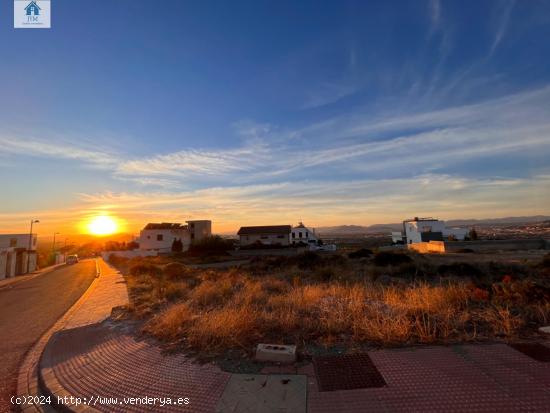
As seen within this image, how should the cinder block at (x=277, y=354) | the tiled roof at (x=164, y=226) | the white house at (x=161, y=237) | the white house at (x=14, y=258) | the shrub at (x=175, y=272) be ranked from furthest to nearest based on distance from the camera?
the tiled roof at (x=164, y=226) < the white house at (x=161, y=237) < the white house at (x=14, y=258) < the shrub at (x=175, y=272) < the cinder block at (x=277, y=354)

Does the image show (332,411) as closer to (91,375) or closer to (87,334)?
(91,375)

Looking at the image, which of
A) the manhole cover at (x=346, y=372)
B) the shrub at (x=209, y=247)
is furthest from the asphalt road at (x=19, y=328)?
the shrub at (x=209, y=247)

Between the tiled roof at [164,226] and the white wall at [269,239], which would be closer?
the white wall at [269,239]

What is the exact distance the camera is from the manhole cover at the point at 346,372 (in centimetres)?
379

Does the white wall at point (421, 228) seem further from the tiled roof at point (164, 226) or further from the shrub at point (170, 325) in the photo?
the shrub at point (170, 325)

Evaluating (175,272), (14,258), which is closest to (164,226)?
(14,258)

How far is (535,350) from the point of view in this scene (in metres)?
4.46

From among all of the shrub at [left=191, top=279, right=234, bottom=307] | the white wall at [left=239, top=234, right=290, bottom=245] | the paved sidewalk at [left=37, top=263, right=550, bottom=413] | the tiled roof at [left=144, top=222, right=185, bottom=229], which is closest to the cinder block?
the paved sidewalk at [left=37, top=263, right=550, bottom=413]

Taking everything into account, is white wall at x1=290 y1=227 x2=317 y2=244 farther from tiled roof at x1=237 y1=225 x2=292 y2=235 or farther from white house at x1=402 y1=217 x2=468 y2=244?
white house at x1=402 y1=217 x2=468 y2=244

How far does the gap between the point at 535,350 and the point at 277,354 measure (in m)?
3.74

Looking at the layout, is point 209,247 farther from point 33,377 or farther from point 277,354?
point 277,354

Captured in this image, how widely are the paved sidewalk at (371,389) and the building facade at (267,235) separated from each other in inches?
2216

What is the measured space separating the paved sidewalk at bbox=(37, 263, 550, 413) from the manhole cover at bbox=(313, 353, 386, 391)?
10cm

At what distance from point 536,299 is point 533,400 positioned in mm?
5098
